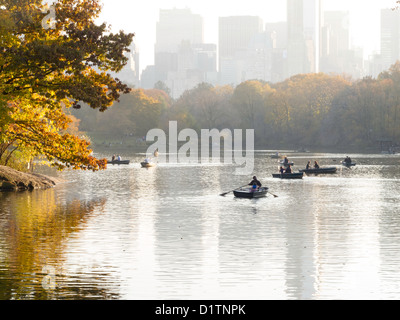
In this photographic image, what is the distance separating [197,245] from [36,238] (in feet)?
24.5

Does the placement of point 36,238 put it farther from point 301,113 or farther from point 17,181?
point 301,113

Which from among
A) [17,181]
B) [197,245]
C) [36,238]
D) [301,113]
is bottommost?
[197,245]

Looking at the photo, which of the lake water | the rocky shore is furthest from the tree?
the rocky shore

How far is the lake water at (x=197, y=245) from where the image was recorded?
22.6 m

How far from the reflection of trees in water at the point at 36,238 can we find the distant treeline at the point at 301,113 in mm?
112139

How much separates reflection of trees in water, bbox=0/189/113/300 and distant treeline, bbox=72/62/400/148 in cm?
11214

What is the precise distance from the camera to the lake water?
22594mm

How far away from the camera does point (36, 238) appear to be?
32750 millimetres

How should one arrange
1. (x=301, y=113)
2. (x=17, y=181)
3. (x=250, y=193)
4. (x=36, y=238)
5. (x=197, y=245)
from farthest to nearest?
(x=301, y=113) < (x=17, y=181) < (x=250, y=193) < (x=36, y=238) < (x=197, y=245)

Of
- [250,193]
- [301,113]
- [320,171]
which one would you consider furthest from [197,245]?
[301,113]

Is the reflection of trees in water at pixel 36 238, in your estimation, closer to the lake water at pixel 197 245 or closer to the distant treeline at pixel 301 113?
the lake water at pixel 197 245

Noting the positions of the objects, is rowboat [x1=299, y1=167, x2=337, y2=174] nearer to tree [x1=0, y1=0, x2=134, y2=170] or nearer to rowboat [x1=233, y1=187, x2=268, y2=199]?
rowboat [x1=233, y1=187, x2=268, y2=199]

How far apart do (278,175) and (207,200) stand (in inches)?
996
